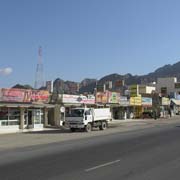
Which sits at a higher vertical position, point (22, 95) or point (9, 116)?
point (22, 95)

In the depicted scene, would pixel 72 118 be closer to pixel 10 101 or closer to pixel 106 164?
pixel 10 101

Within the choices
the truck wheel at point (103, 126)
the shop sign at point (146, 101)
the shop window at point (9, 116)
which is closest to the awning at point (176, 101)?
the shop sign at point (146, 101)

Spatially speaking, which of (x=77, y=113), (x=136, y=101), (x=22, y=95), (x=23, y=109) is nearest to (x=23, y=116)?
(x=23, y=109)

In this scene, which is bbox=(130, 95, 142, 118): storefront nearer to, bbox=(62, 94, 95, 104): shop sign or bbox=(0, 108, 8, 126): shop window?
bbox=(62, 94, 95, 104): shop sign

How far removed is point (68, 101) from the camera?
54.9 metres

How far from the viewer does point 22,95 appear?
46.2m

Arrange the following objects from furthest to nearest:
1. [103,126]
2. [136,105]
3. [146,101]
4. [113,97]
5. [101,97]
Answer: [146,101], [136,105], [113,97], [101,97], [103,126]

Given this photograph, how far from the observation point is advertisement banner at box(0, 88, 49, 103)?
43.2m

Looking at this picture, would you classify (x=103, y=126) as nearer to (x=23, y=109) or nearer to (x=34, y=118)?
(x=34, y=118)

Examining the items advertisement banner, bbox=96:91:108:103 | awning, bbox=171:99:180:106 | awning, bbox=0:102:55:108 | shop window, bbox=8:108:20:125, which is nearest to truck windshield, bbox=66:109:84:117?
awning, bbox=0:102:55:108

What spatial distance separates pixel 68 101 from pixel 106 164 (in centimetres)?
3915

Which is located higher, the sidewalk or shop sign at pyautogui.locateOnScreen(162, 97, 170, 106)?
shop sign at pyautogui.locateOnScreen(162, 97, 170, 106)

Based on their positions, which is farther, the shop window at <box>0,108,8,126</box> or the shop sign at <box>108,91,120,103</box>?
the shop sign at <box>108,91,120,103</box>

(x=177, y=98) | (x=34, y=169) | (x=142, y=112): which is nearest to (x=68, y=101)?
(x=142, y=112)
